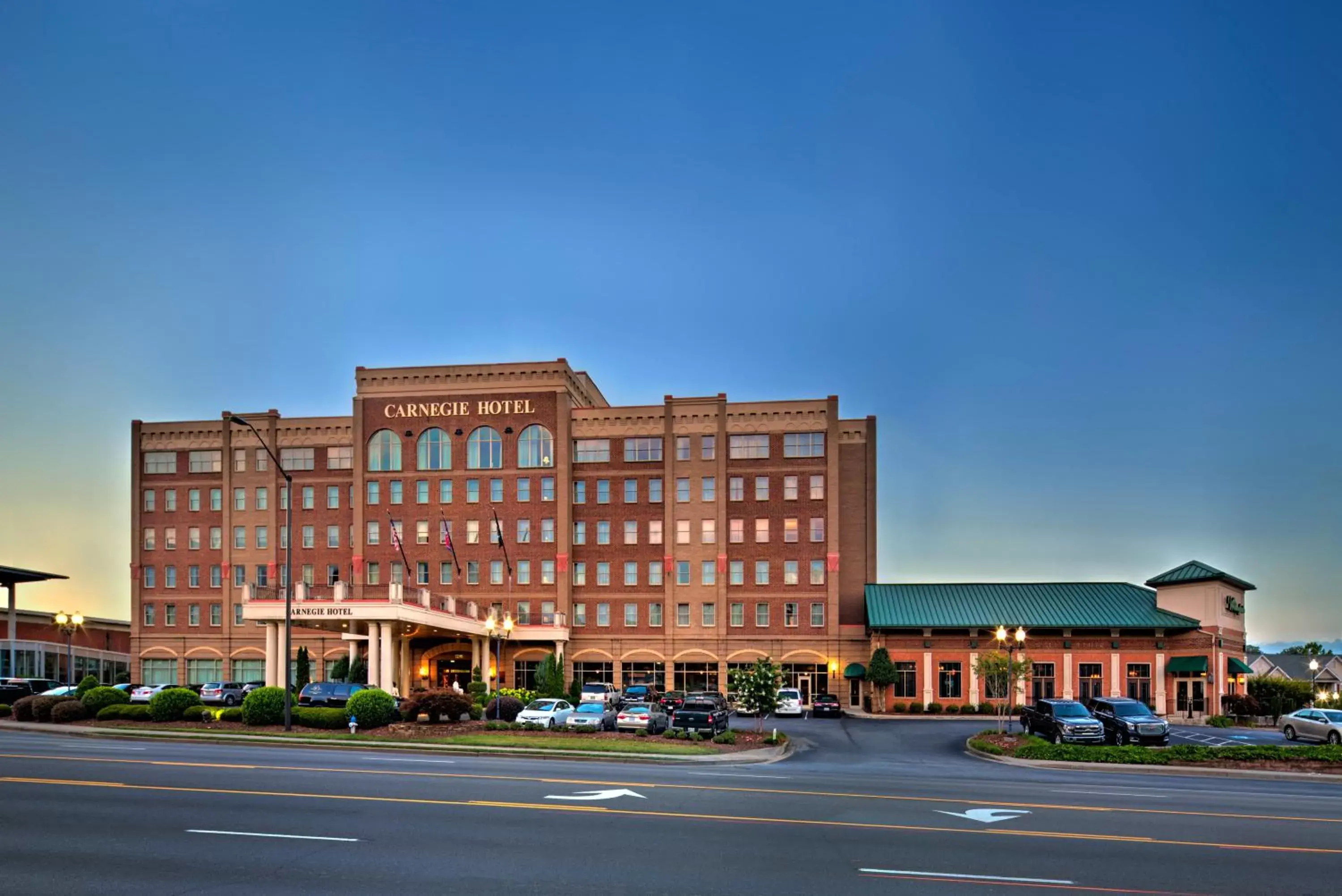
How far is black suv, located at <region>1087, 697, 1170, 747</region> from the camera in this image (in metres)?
38.8

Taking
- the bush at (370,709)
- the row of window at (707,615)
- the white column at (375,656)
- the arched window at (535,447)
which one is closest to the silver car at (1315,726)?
the bush at (370,709)

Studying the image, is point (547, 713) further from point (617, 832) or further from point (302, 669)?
point (302, 669)

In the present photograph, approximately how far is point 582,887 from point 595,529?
6657 centimetres

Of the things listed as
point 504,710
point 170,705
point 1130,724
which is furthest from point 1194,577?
point 170,705

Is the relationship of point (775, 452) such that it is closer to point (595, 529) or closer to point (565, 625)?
point (595, 529)

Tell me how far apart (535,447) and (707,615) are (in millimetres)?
17616

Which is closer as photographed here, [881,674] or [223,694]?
[223,694]

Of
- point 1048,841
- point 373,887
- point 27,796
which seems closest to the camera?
point 373,887

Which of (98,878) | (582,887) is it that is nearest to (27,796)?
(98,878)

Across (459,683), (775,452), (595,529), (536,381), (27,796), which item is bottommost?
(459,683)

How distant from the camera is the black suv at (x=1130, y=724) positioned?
3881cm

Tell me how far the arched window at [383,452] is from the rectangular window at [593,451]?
13710mm

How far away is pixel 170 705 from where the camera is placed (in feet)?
130

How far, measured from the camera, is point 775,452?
3066 inches
